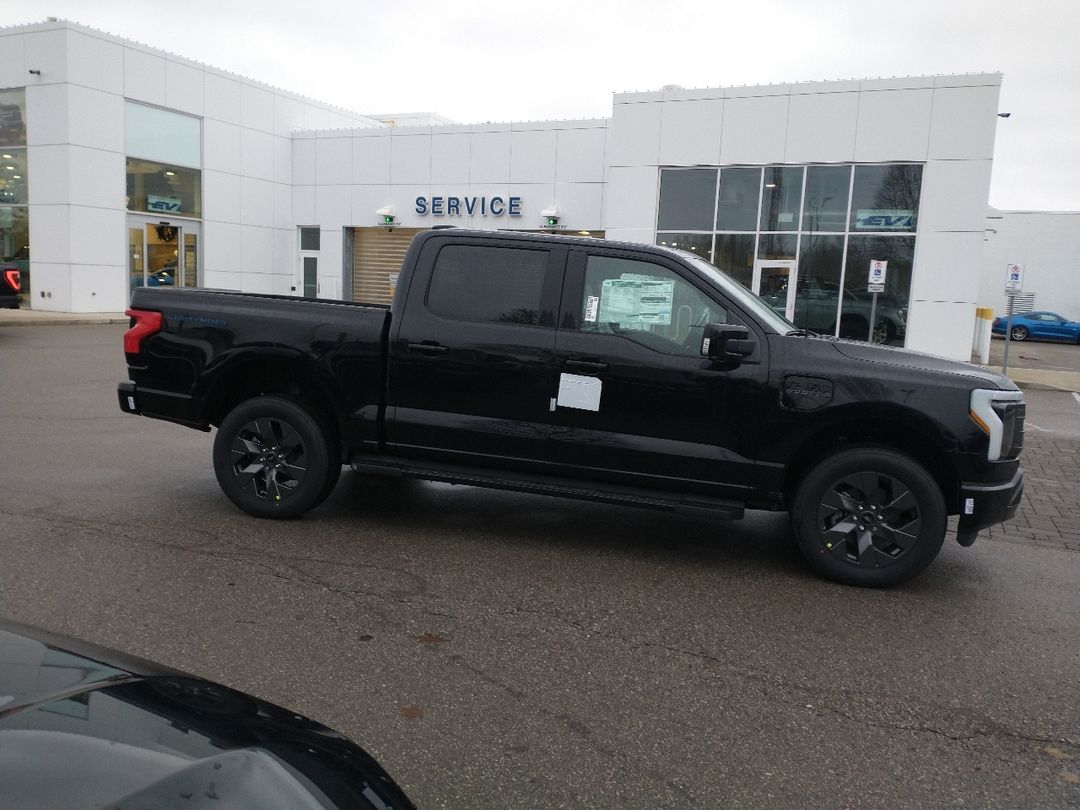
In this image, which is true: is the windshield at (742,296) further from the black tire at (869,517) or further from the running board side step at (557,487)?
the running board side step at (557,487)

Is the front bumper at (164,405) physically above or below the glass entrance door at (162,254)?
below

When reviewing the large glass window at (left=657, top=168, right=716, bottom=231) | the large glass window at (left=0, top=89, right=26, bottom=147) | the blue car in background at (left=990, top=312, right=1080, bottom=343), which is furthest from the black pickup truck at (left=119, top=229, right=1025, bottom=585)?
the blue car in background at (left=990, top=312, right=1080, bottom=343)

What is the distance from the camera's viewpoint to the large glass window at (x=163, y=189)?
27.5 metres

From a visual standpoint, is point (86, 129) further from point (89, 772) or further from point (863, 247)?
point (89, 772)

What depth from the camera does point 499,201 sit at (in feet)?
93.7

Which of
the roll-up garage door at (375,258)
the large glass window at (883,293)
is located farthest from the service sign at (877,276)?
the roll-up garage door at (375,258)

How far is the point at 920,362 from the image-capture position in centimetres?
539

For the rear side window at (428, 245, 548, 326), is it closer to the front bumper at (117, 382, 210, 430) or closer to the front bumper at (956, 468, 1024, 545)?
the front bumper at (117, 382, 210, 430)

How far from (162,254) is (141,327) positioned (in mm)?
24771

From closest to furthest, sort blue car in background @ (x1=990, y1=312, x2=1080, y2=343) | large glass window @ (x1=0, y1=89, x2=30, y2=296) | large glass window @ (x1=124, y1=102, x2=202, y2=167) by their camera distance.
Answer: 1. large glass window @ (x1=0, y1=89, x2=30, y2=296)
2. large glass window @ (x1=124, y1=102, x2=202, y2=167)
3. blue car in background @ (x1=990, y1=312, x2=1080, y2=343)

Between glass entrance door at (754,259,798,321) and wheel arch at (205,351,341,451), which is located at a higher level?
glass entrance door at (754,259,798,321)

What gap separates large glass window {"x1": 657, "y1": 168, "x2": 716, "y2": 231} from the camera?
77.8 feet

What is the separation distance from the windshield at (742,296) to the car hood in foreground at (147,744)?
418 centimetres

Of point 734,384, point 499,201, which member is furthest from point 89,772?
point 499,201
